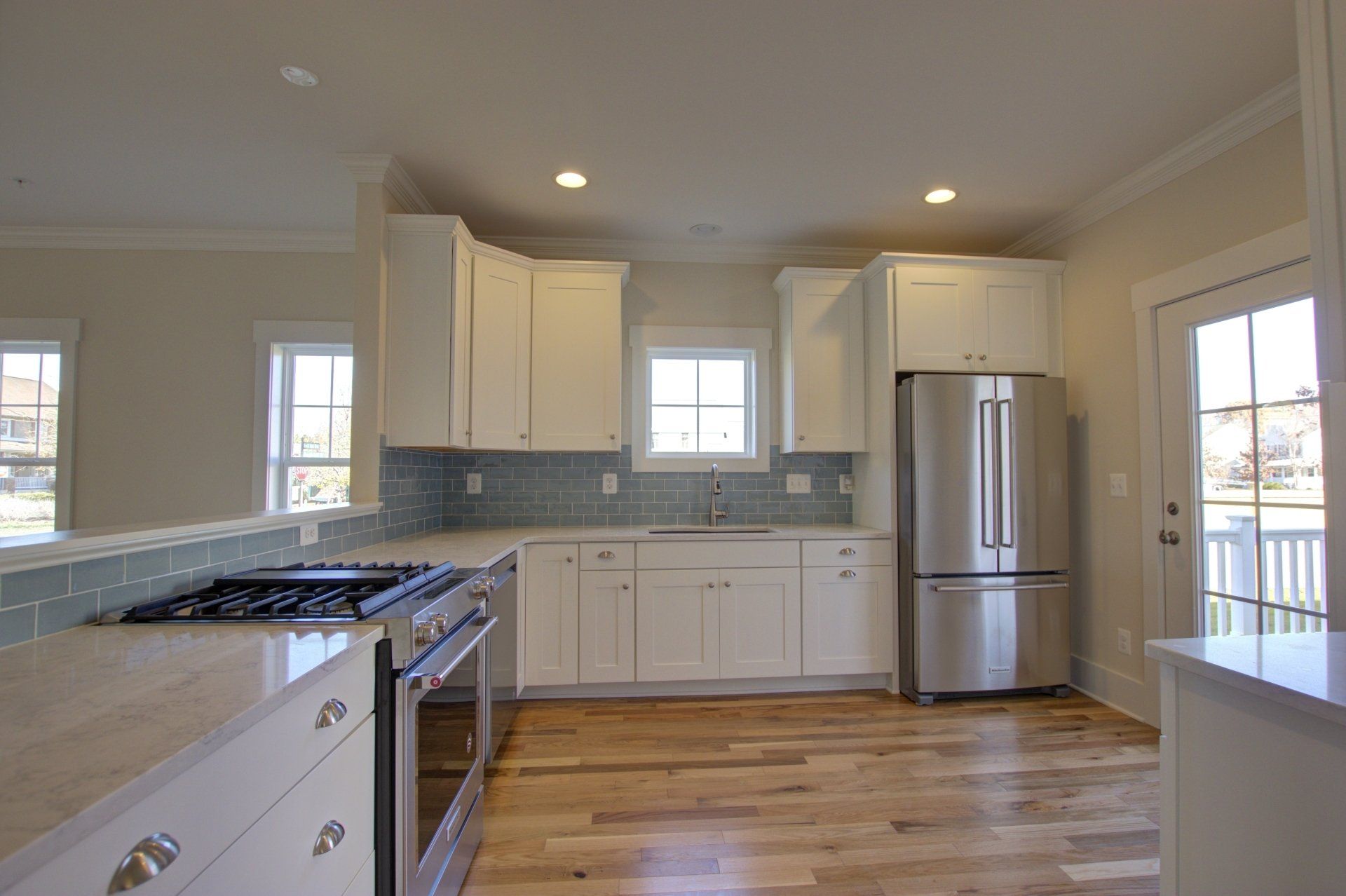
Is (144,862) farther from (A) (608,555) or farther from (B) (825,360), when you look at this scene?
(B) (825,360)

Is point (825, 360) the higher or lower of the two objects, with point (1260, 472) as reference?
higher

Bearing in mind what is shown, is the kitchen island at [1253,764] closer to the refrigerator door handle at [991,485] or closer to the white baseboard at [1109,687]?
the refrigerator door handle at [991,485]

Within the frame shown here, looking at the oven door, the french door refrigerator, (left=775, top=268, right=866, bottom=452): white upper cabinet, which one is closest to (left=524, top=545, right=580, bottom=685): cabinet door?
the oven door

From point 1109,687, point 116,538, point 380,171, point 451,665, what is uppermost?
point 380,171

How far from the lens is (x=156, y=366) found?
11.4 ft

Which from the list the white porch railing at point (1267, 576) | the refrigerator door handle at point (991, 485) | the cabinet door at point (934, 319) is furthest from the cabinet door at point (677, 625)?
the white porch railing at point (1267, 576)

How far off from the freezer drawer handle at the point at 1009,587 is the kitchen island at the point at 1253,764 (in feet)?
6.05

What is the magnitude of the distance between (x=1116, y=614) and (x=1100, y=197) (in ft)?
6.73

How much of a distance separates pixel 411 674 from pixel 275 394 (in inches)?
120

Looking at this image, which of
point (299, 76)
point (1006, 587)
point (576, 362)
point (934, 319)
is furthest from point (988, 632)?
point (299, 76)

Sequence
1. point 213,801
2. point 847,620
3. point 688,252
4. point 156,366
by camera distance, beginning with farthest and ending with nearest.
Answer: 1. point 688,252
2. point 156,366
3. point 847,620
4. point 213,801

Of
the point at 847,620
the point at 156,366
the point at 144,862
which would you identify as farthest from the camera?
the point at 156,366

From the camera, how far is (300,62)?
6.58 feet

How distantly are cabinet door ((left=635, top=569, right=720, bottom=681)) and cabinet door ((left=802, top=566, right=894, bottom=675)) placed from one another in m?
0.49
